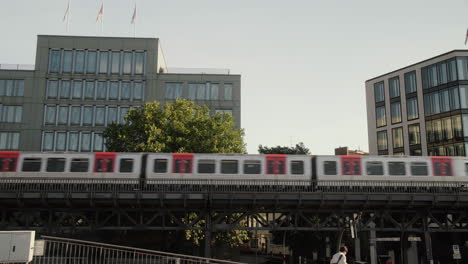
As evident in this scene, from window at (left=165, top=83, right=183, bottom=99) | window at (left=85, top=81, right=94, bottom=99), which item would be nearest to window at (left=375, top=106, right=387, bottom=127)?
window at (left=165, top=83, right=183, bottom=99)

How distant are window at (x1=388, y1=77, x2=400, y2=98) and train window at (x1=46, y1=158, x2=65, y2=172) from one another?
174ft

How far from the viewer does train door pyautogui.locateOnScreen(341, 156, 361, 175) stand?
1374 inches

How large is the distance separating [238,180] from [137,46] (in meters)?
37.4

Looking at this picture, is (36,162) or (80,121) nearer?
(36,162)

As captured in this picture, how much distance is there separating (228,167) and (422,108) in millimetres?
42417

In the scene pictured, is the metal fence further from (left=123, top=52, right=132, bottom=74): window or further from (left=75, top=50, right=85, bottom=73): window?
(left=75, top=50, right=85, bottom=73): window

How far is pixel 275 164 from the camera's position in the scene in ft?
113

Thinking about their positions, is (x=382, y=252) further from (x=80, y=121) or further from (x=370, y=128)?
(x=80, y=121)

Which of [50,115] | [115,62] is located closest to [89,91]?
[115,62]

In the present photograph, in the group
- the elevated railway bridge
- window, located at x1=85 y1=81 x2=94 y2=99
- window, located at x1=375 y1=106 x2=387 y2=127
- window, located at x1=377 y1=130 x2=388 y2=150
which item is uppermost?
window, located at x1=85 y1=81 x2=94 y2=99

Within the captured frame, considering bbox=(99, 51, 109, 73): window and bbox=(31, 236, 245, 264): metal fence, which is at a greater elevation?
bbox=(99, 51, 109, 73): window

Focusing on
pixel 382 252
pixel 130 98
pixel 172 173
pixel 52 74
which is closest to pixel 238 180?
pixel 172 173

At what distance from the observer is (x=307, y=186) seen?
113 ft

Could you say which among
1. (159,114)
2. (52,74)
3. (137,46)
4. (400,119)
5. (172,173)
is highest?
(137,46)
